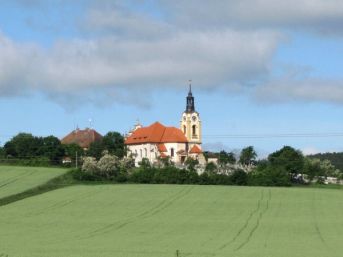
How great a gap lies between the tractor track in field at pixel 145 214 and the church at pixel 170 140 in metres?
90.4

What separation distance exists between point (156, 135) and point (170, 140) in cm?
460

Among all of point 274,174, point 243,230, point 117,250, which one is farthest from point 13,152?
point 117,250

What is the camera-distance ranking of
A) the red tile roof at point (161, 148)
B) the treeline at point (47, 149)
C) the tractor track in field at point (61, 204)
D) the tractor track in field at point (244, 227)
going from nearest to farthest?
the tractor track in field at point (244, 227), the tractor track in field at point (61, 204), the treeline at point (47, 149), the red tile roof at point (161, 148)

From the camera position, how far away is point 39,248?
39375mm

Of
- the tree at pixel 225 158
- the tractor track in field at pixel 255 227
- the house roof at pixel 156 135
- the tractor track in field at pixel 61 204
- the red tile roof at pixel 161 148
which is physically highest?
the house roof at pixel 156 135

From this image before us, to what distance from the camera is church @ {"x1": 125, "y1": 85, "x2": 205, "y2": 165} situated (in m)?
184

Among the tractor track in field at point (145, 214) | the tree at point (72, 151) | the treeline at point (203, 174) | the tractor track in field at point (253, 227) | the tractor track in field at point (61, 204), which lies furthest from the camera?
the tree at point (72, 151)

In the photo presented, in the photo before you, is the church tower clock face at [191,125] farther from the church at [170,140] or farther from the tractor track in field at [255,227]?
the tractor track in field at [255,227]

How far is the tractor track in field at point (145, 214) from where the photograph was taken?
51750 millimetres

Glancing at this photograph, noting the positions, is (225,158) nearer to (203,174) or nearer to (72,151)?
(72,151)

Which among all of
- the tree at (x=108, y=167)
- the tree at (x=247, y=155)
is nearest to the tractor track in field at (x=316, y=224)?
the tree at (x=108, y=167)

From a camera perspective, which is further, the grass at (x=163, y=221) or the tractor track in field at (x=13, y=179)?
the tractor track in field at (x=13, y=179)

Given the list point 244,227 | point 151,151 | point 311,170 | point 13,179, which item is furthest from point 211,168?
point 244,227

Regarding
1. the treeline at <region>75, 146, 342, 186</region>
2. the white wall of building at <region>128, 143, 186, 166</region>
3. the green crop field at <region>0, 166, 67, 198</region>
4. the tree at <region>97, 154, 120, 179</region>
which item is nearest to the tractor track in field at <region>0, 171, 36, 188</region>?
the green crop field at <region>0, 166, 67, 198</region>
